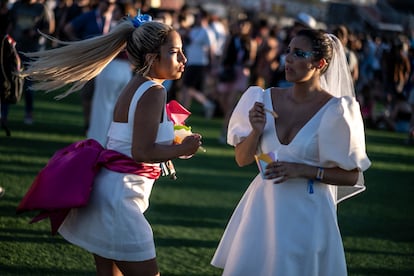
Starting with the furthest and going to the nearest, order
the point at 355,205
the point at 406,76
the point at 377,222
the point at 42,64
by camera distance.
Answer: the point at 406,76, the point at 355,205, the point at 377,222, the point at 42,64

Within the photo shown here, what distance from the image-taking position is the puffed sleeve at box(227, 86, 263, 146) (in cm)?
465

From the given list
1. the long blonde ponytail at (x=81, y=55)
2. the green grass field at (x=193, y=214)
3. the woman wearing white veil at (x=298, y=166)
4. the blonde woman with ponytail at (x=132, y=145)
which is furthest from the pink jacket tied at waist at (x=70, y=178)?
the green grass field at (x=193, y=214)

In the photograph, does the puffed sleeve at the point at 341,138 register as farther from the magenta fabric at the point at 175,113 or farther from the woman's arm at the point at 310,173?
the magenta fabric at the point at 175,113

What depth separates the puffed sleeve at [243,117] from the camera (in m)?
4.65

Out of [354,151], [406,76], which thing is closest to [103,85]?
[354,151]

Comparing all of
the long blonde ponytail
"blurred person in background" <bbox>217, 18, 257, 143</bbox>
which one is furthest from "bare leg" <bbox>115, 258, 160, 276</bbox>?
"blurred person in background" <bbox>217, 18, 257, 143</bbox>

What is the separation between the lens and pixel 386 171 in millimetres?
12836

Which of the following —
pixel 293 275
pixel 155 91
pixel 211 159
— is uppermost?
pixel 155 91

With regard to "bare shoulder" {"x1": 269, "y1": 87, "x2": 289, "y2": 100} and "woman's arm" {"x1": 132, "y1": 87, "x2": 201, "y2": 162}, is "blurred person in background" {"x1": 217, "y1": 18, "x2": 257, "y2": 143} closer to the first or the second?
"bare shoulder" {"x1": 269, "y1": 87, "x2": 289, "y2": 100}

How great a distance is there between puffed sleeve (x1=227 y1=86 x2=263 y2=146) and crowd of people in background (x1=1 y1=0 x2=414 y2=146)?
5.63 meters

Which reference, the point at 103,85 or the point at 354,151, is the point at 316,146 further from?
the point at 103,85

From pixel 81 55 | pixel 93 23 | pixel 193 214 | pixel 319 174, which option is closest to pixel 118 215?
pixel 81 55

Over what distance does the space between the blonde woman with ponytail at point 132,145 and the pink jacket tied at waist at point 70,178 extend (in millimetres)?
38

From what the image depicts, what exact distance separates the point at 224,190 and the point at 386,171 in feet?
12.6
